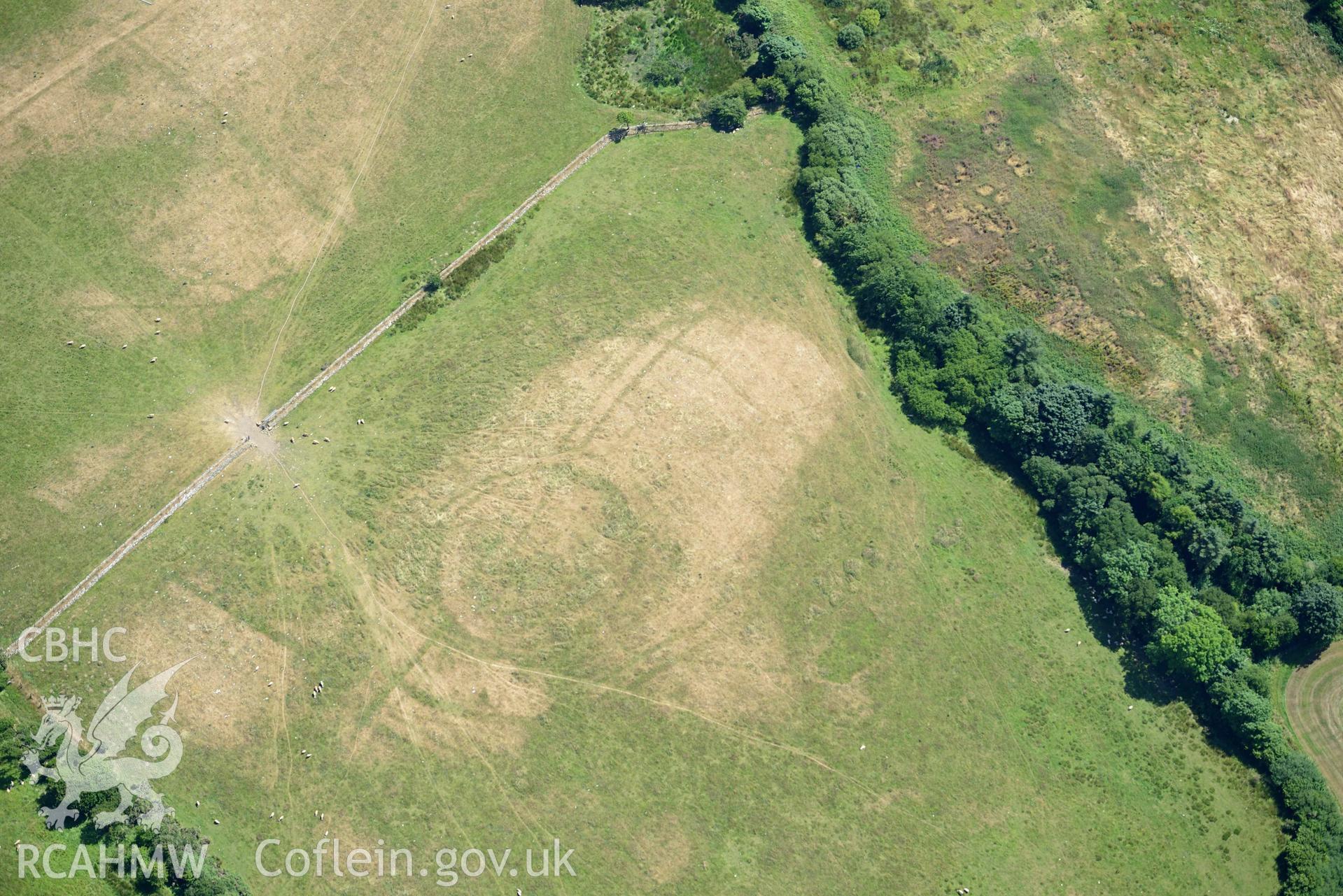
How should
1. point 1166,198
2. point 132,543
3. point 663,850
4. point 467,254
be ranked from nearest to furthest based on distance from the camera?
point 663,850 < point 132,543 < point 467,254 < point 1166,198

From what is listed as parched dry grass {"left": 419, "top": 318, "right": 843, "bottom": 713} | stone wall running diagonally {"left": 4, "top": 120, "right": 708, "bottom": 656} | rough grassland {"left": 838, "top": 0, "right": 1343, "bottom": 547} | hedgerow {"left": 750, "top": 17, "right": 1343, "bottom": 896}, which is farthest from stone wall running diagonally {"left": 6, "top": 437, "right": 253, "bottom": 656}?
rough grassland {"left": 838, "top": 0, "right": 1343, "bottom": 547}

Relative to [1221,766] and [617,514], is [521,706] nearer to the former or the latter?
[617,514]

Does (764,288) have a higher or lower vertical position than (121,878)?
higher

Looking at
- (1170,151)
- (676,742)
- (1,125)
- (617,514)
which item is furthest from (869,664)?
(1,125)

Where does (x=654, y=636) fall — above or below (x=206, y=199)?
below

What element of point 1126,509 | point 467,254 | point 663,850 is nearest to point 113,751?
point 663,850

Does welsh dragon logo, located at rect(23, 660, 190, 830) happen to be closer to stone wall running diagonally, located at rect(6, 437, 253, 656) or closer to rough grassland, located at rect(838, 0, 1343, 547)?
stone wall running diagonally, located at rect(6, 437, 253, 656)

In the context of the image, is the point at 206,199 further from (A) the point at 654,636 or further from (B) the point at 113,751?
(A) the point at 654,636

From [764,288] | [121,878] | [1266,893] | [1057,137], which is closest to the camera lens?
[121,878]
